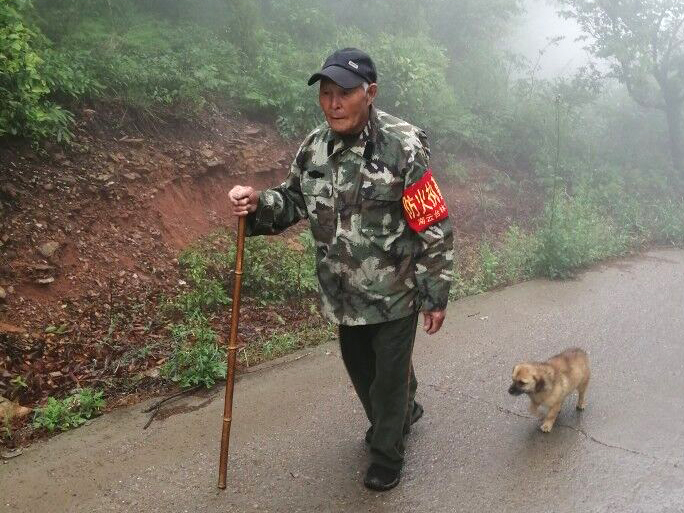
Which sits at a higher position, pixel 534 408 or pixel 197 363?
pixel 534 408

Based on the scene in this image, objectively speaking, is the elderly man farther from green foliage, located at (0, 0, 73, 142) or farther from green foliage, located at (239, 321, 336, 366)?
green foliage, located at (0, 0, 73, 142)

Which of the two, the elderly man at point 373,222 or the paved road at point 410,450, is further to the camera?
the paved road at point 410,450

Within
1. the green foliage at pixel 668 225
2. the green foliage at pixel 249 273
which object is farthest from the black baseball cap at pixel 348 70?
the green foliage at pixel 668 225

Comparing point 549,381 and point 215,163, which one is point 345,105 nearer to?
point 549,381

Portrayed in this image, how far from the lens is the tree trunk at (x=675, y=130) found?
1345cm

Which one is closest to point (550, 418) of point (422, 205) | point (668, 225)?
point (422, 205)

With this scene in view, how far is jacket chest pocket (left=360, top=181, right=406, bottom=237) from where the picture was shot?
9.96ft

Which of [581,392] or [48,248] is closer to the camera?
[581,392]

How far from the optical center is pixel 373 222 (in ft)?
10.2

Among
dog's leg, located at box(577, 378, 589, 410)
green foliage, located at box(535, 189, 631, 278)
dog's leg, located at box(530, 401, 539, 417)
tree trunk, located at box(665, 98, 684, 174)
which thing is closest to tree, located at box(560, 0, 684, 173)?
tree trunk, located at box(665, 98, 684, 174)

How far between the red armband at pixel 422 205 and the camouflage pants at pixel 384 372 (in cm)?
51

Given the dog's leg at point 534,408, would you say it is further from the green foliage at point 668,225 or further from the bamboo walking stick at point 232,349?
the green foliage at point 668,225

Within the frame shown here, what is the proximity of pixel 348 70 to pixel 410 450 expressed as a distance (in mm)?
2224

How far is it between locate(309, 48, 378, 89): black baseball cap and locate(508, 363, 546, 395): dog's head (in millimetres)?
2023
